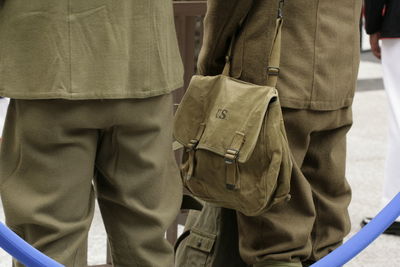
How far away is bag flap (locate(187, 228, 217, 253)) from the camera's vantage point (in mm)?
3043

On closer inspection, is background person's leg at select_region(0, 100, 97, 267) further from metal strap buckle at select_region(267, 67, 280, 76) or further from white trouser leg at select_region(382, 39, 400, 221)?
white trouser leg at select_region(382, 39, 400, 221)

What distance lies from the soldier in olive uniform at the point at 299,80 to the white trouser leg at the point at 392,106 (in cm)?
102

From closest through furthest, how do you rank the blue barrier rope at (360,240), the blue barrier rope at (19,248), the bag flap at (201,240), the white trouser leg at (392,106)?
the blue barrier rope at (19,248) < the blue barrier rope at (360,240) < the bag flap at (201,240) < the white trouser leg at (392,106)

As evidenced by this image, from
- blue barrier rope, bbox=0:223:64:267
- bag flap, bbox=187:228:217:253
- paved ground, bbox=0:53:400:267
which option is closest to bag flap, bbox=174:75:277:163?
bag flap, bbox=187:228:217:253

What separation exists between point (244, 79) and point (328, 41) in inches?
11.9

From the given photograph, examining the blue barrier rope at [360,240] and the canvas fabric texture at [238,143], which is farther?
the canvas fabric texture at [238,143]

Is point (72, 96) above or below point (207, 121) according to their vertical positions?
above

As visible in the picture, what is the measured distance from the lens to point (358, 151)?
6105 millimetres

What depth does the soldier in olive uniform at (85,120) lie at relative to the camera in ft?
7.30

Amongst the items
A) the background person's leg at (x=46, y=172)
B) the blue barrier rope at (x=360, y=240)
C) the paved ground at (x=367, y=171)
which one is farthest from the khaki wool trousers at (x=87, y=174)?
the paved ground at (x=367, y=171)

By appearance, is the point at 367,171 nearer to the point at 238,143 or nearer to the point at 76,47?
the point at 238,143

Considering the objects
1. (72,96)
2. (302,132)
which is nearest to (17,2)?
(72,96)

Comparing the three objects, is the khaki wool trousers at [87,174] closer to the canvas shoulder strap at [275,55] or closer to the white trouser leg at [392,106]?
the canvas shoulder strap at [275,55]

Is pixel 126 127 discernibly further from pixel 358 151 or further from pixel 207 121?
pixel 358 151
